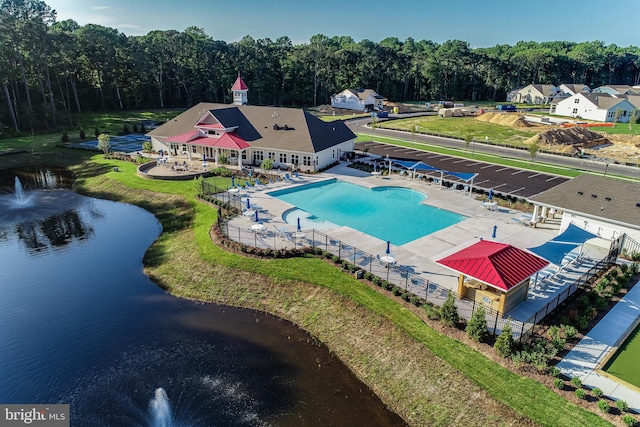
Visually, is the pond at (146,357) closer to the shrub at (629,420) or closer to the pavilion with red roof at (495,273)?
the pavilion with red roof at (495,273)

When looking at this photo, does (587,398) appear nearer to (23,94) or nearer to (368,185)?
(368,185)

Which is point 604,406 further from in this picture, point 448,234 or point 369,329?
point 448,234

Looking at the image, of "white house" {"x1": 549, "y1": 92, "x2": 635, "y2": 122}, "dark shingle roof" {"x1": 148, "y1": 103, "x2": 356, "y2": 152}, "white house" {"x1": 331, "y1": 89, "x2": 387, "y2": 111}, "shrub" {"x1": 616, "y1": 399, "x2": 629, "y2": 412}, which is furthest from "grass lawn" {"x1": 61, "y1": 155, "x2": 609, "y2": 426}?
"white house" {"x1": 549, "y1": 92, "x2": 635, "y2": 122}

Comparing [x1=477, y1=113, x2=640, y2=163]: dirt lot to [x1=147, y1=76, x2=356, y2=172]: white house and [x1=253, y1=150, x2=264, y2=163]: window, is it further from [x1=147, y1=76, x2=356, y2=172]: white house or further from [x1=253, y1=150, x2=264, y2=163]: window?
[x1=253, y1=150, x2=264, y2=163]: window

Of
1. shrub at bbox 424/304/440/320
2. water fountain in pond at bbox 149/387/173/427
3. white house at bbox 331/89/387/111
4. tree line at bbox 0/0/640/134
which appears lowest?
water fountain in pond at bbox 149/387/173/427

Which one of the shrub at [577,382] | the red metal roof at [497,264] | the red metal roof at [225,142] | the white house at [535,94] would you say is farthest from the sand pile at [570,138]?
the white house at [535,94]

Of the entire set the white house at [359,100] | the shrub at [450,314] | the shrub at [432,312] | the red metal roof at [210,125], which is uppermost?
the white house at [359,100]
